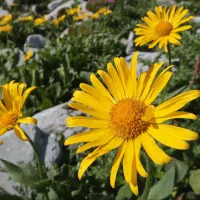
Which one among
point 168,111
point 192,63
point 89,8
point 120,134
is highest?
point 168,111

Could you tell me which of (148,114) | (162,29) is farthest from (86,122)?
(162,29)

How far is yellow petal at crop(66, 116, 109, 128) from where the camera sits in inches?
76.5

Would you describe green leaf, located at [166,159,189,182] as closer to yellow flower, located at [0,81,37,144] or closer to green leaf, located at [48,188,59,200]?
green leaf, located at [48,188,59,200]

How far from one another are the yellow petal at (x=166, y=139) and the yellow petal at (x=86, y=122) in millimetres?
315

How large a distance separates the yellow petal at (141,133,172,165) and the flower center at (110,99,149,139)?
0.06m

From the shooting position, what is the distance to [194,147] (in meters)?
3.11

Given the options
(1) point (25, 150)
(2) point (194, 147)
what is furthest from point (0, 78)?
(2) point (194, 147)

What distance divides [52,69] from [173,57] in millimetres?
1991

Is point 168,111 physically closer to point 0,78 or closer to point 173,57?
point 173,57

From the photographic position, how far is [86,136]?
1925 mm

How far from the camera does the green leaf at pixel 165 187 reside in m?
2.51

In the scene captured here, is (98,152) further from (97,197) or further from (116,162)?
(97,197)

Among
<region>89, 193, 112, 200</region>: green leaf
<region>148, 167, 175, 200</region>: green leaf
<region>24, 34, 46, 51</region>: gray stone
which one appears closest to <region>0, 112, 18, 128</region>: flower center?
<region>89, 193, 112, 200</region>: green leaf

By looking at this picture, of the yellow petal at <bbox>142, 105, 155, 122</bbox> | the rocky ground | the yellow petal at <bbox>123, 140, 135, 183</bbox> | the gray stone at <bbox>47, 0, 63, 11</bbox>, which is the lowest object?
the gray stone at <bbox>47, 0, 63, 11</bbox>
